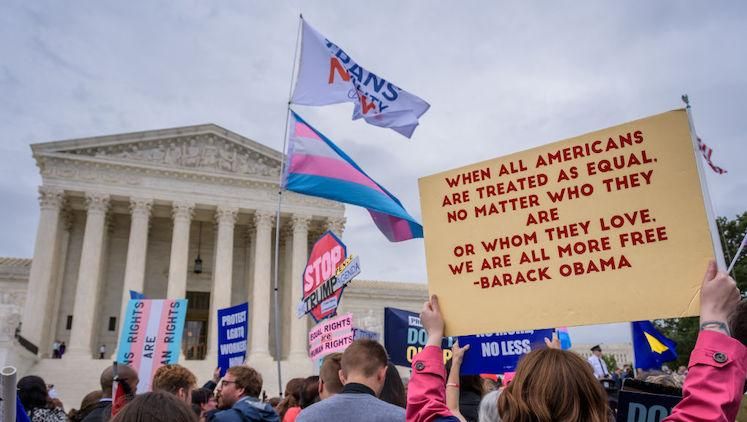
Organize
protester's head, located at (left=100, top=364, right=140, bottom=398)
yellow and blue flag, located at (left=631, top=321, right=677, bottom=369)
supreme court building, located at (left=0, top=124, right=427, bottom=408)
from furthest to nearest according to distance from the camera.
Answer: supreme court building, located at (left=0, top=124, right=427, bottom=408)
yellow and blue flag, located at (left=631, top=321, right=677, bottom=369)
protester's head, located at (left=100, top=364, right=140, bottom=398)

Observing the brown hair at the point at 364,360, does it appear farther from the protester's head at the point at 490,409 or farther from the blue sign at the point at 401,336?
the blue sign at the point at 401,336

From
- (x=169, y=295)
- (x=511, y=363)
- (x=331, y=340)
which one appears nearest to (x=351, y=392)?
(x=511, y=363)

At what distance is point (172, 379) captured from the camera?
16.7 ft

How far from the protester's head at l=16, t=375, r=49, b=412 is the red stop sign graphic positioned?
483cm

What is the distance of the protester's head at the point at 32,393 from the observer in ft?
17.7

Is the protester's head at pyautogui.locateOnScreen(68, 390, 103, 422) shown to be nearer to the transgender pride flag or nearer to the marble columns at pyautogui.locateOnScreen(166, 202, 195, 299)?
the transgender pride flag

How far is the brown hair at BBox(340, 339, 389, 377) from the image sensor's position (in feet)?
11.8

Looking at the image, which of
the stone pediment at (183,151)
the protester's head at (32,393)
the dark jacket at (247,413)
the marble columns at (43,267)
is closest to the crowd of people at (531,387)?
the dark jacket at (247,413)

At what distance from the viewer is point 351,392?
3.54 metres

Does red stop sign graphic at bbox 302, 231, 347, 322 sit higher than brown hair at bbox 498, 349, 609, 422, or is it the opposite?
red stop sign graphic at bbox 302, 231, 347, 322

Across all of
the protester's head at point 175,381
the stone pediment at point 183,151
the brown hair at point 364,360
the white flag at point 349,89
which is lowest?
the protester's head at point 175,381

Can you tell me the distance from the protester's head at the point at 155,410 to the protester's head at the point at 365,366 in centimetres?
138

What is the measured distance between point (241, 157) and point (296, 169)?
27.8 m

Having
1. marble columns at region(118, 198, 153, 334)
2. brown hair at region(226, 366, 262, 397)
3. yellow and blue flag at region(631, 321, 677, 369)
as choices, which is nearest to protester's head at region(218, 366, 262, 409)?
brown hair at region(226, 366, 262, 397)
